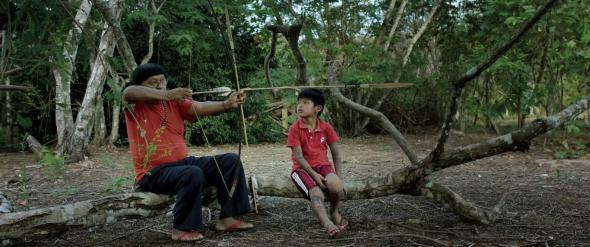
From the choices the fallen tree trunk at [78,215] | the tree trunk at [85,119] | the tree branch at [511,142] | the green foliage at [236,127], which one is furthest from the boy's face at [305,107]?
the green foliage at [236,127]

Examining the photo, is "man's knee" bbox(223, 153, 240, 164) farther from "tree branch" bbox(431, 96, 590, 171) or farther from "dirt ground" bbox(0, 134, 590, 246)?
"tree branch" bbox(431, 96, 590, 171)

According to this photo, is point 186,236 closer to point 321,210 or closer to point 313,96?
point 321,210

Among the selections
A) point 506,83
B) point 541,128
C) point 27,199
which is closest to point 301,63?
point 541,128

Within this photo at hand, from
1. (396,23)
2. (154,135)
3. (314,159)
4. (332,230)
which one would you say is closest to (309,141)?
(314,159)

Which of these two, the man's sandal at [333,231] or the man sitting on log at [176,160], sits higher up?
the man sitting on log at [176,160]

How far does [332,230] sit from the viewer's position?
3.63 metres

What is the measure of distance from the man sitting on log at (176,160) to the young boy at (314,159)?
0.47 metres

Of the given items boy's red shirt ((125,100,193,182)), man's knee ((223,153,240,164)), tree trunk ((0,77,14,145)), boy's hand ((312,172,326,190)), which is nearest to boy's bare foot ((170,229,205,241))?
boy's red shirt ((125,100,193,182))

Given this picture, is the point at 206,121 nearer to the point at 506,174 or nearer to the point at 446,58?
the point at 446,58

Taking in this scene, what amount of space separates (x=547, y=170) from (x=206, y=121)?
8.49 m

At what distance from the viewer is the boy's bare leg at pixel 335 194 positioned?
3912 millimetres

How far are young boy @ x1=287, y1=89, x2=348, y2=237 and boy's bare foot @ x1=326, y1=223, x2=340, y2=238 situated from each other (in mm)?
88

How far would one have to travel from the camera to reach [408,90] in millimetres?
13672

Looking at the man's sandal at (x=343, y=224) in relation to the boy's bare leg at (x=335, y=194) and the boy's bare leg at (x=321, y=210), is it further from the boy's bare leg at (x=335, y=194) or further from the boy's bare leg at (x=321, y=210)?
the boy's bare leg at (x=321, y=210)
